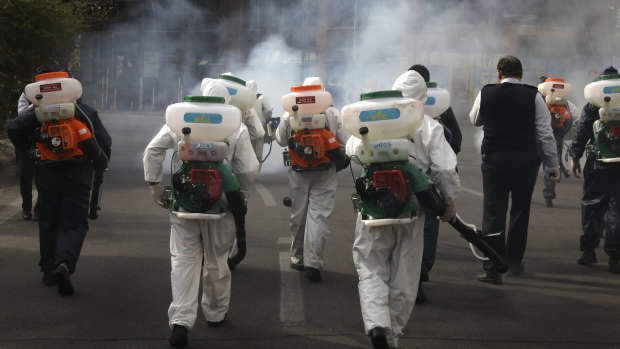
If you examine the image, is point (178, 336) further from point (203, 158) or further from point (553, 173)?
point (553, 173)

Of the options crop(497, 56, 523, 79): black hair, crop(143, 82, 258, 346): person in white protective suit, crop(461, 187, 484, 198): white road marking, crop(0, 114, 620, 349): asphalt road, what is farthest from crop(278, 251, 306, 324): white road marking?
crop(461, 187, 484, 198): white road marking

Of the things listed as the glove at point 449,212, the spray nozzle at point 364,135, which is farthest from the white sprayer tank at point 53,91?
the glove at point 449,212

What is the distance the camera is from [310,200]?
705 centimetres

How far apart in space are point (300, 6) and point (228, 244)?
19.9 m

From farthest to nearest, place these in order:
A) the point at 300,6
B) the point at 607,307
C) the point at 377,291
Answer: the point at 300,6 < the point at 607,307 < the point at 377,291

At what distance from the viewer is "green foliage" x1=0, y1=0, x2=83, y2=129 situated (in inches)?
509

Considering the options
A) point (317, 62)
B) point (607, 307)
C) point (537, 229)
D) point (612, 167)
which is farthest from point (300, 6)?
point (607, 307)

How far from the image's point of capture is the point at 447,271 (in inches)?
282

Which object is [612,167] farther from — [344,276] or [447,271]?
[344,276]

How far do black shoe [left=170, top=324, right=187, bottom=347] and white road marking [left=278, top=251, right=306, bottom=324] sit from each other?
0.79m

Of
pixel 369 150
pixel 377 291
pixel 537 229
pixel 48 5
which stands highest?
pixel 48 5

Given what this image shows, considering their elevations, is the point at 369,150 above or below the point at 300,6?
below

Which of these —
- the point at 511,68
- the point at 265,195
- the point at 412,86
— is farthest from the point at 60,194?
the point at 265,195

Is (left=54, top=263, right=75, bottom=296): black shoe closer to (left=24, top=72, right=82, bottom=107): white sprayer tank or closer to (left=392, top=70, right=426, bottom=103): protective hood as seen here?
(left=24, top=72, right=82, bottom=107): white sprayer tank
